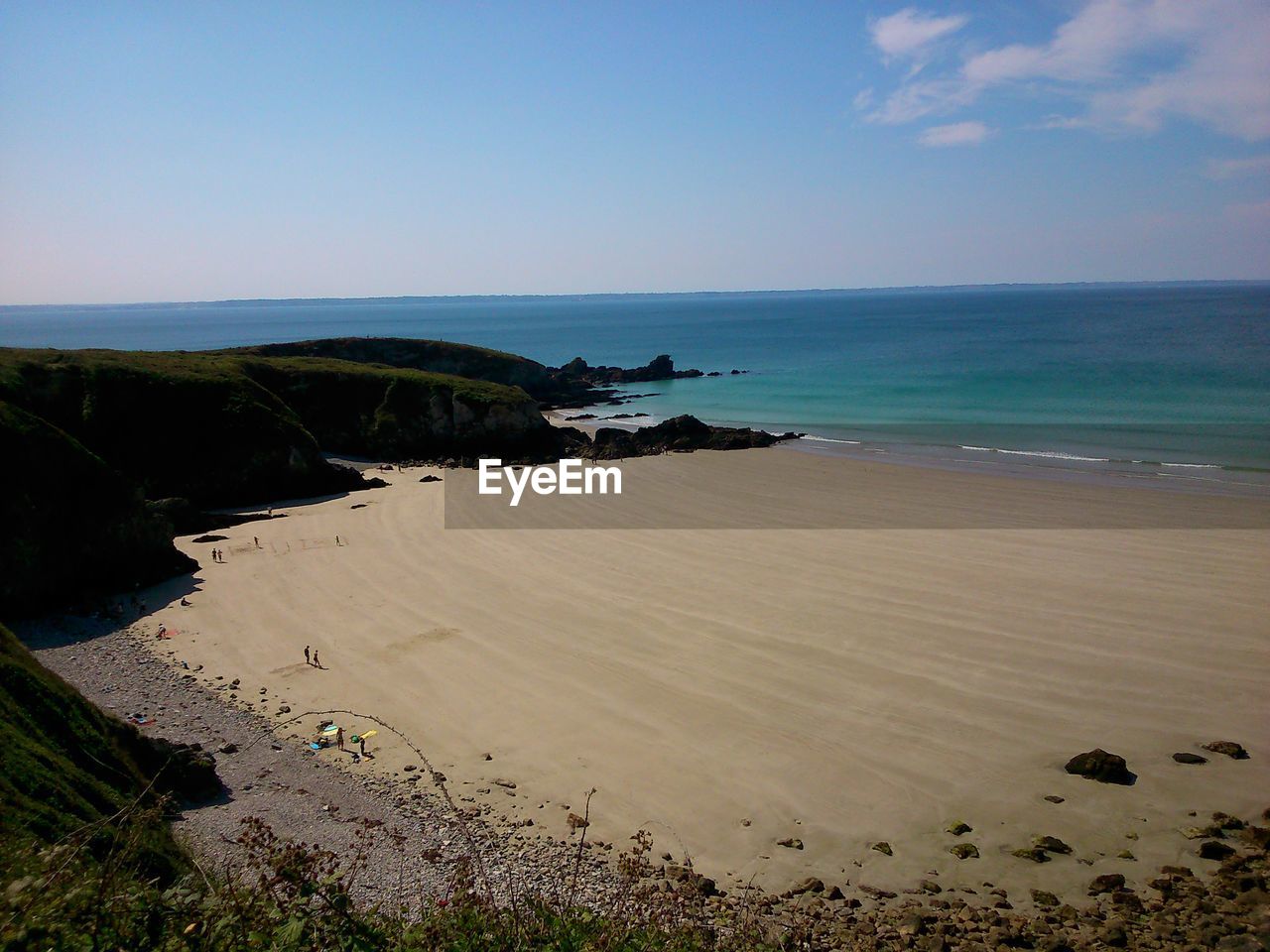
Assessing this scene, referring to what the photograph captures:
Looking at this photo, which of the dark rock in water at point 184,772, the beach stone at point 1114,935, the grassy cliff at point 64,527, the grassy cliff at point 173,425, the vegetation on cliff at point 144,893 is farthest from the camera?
the grassy cliff at point 173,425

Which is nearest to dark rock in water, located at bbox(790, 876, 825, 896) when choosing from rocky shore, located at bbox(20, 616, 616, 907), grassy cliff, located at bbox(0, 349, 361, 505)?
rocky shore, located at bbox(20, 616, 616, 907)

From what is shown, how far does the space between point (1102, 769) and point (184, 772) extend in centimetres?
1106

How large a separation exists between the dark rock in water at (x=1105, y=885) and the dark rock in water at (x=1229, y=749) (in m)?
3.75

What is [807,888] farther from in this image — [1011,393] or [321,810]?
[1011,393]

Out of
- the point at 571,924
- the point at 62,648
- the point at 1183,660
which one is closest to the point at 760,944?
the point at 571,924

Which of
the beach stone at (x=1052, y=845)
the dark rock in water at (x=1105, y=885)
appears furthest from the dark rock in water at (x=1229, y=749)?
the dark rock in water at (x=1105, y=885)

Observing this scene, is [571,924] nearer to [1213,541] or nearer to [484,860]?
[484,860]

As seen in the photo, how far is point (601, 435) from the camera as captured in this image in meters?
40.8

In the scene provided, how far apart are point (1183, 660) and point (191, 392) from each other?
30749 millimetres

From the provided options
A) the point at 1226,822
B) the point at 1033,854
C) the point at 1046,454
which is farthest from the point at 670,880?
the point at 1046,454

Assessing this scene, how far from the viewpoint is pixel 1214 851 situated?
877 centimetres

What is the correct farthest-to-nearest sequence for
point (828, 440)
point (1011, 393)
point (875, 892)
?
point (1011, 393), point (828, 440), point (875, 892)

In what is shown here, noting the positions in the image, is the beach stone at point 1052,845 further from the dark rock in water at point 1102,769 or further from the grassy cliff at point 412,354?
the grassy cliff at point 412,354

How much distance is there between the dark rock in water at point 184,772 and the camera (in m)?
9.20
